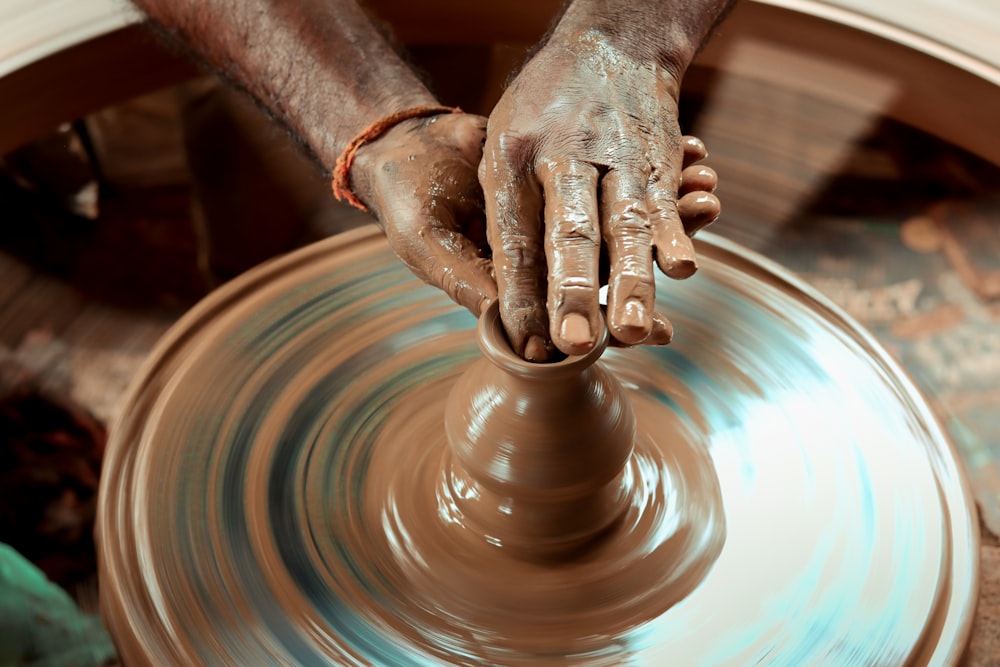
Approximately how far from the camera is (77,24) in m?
1.75

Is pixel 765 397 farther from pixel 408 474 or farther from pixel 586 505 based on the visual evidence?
pixel 408 474

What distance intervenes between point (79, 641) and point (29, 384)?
1.69 ft

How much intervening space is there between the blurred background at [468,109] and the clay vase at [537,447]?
2.21ft

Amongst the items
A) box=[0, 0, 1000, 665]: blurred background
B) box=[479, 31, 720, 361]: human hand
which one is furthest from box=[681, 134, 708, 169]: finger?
box=[0, 0, 1000, 665]: blurred background

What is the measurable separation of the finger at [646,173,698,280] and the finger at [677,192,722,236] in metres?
0.02

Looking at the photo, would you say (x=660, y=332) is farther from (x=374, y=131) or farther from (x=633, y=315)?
(x=374, y=131)

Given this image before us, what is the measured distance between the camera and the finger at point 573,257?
89 centimetres

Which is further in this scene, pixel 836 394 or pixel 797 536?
pixel 836 394

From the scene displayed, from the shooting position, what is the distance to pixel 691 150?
3.73 ft

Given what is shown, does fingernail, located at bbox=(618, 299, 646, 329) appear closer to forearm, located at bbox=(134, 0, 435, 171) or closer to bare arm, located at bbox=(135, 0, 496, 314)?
bare arm, located at bbox=(135, 0, 496, 314)

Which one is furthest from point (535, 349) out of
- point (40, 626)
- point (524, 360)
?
point (40, 626)

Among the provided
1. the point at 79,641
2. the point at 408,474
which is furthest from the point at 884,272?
the point at 79,641

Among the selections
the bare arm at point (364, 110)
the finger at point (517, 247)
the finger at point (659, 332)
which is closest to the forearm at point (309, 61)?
the bare arm at point (364, 110)

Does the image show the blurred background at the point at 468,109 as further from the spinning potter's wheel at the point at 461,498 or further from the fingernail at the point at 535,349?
the fingernail at the point at 535,349
